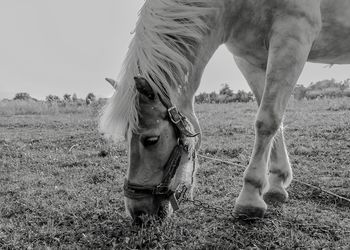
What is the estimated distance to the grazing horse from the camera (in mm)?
3053

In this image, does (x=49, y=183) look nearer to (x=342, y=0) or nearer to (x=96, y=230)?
(x=96, y=230)

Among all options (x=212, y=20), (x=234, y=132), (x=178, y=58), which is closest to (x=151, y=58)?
(x=178, y=58)

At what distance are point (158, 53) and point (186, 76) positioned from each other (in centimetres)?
33

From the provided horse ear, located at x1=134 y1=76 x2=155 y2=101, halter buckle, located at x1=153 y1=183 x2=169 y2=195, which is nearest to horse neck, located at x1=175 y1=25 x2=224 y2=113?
horse ear, located at x1=134 y1=76 x2=155 y2=101

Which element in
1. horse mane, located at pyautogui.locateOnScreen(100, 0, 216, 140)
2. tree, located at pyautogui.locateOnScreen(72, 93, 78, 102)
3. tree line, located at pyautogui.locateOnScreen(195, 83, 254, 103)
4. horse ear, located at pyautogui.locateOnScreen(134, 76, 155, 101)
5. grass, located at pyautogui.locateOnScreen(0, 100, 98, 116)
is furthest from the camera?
tree, located at pyautogui.locateOnScreen(72, 93, 78, 102)

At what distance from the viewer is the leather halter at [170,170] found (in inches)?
121

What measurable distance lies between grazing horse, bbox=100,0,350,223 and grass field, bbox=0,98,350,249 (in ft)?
0.90

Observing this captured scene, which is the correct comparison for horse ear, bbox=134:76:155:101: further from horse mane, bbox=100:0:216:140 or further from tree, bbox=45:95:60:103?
tree, bbox=45:95:60:103

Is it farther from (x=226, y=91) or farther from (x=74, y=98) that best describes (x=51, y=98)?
(x=226, y=91)

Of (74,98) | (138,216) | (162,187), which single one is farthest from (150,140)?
(74,98)

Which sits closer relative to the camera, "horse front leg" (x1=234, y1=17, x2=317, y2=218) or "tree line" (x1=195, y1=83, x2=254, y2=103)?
"horse front leg" (x1=234, y1=17, x2=317, y2=218)

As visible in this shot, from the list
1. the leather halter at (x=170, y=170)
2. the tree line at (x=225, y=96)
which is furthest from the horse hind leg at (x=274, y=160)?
the tree line at (x=225, y=96)

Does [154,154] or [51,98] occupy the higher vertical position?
[51,98]

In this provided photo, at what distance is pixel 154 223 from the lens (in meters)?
3.13
